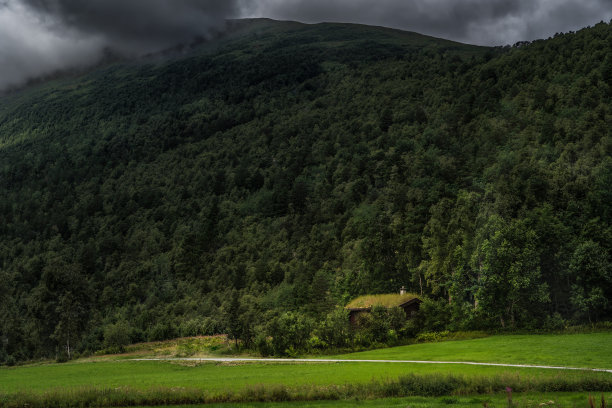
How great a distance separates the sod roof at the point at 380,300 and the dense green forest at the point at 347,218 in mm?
3302

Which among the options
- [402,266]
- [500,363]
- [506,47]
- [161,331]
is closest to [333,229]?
[402,266]

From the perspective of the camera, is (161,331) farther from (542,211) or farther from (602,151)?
(602,151)

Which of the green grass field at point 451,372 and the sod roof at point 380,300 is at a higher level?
the sod roof at point 380,300

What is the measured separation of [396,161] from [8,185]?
162 metres

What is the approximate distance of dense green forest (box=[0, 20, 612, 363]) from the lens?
57.5 metres

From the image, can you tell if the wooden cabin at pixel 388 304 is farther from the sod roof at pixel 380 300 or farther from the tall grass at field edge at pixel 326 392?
the tall grass at field edge at pixel 326 392

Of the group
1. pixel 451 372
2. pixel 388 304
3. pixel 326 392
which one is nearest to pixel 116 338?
pixel 388 304

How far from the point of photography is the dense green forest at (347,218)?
189 ft

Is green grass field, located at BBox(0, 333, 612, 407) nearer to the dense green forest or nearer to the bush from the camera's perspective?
the dense green forest

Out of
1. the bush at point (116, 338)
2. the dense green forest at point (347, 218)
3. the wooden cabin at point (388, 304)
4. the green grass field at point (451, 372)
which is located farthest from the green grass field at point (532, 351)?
the bush at point (116, 338)

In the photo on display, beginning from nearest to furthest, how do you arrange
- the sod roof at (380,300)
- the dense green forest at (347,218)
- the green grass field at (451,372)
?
the green grass field at (451,372), the dense green forest at (347,218), the sod roof at (380,300)

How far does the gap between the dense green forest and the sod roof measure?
10.8ft

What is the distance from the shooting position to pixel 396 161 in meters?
108

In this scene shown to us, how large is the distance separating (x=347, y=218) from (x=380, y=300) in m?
37.9
